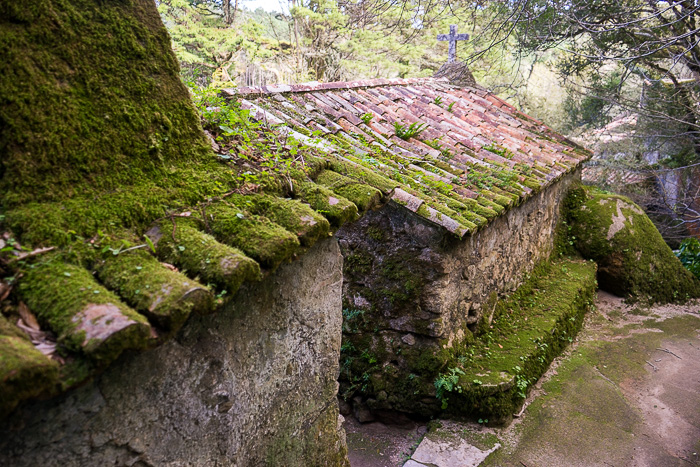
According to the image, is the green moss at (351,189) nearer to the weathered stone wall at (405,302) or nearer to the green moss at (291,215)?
the green moss at (291,215)

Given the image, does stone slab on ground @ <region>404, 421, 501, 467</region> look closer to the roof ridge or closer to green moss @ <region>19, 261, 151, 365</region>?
green moss @ <region>19, 261, 151, 365</region>

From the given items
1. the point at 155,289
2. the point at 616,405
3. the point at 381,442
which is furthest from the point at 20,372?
the point at 616,405

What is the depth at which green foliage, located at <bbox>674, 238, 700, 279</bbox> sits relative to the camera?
8.09 m

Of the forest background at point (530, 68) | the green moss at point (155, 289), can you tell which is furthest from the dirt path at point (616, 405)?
the forest background at point (530, 68)

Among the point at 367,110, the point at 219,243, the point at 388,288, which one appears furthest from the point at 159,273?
the point at 367,110

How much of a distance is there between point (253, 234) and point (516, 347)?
3610 mm

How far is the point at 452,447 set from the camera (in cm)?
346

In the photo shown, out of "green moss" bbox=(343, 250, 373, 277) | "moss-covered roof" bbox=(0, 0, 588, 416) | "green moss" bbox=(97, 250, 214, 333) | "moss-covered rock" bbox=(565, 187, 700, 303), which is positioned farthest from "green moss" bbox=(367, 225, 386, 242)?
"moss-covered rock" bbox=(565, 187, 700, 303)

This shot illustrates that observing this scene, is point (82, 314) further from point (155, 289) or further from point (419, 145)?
point (419, 145)

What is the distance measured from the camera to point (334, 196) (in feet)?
6.79

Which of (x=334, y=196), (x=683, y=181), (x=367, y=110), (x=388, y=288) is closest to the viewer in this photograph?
(x=334, y=196)

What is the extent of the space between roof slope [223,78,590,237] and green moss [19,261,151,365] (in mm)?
1257

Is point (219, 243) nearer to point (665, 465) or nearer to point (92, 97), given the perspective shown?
point (92, 97)

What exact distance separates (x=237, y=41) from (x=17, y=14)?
11922 mm
